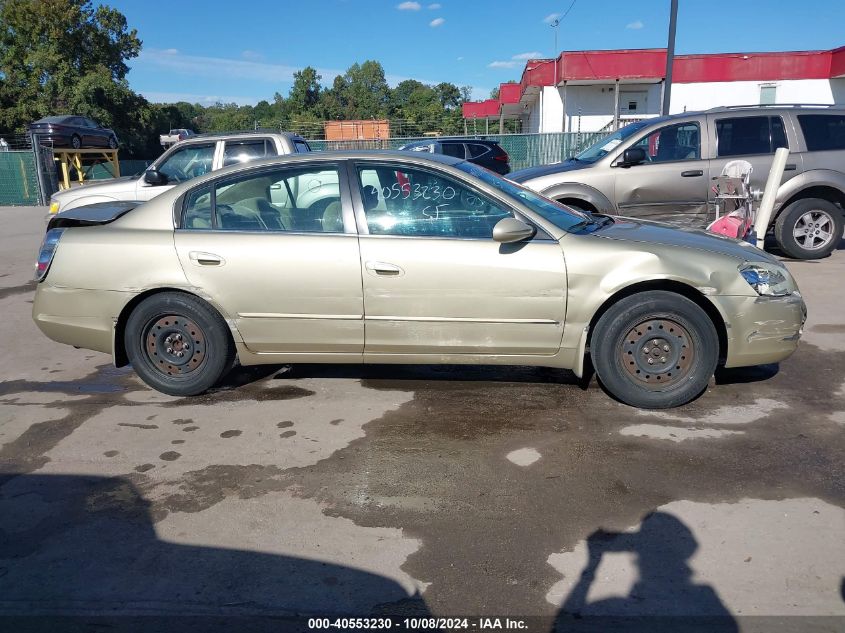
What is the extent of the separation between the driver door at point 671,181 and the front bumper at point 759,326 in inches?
170

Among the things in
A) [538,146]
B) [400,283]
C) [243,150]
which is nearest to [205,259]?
[400,283]

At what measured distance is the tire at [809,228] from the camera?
28.4 ft

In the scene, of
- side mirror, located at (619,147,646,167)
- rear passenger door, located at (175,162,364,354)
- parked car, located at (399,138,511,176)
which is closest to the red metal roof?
parked car, located at (399,138,511,176)

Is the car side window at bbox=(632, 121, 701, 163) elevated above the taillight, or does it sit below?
Answer: above

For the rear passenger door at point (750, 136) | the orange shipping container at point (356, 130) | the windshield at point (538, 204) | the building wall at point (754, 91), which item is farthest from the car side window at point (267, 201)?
the building wall at point (754, 91)

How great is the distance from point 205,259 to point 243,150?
4479 millimetres

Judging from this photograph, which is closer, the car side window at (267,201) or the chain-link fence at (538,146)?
the car side window at (267,201)

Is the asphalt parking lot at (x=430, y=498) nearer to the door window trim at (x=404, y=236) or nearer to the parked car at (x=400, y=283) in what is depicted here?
the parked car at (x=400, y=283)

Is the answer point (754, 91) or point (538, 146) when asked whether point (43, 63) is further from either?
point (754, 91)

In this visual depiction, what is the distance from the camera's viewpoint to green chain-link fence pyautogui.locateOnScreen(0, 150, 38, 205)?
24062 millimetres

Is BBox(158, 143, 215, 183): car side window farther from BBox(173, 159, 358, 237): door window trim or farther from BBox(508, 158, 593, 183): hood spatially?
BBox(173, 159, 358, 237): door window trim

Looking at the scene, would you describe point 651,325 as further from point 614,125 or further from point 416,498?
point 614,125

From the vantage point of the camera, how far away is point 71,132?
79.6 ft

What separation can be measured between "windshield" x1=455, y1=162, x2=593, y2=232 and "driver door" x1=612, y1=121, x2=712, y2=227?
3.78 m
